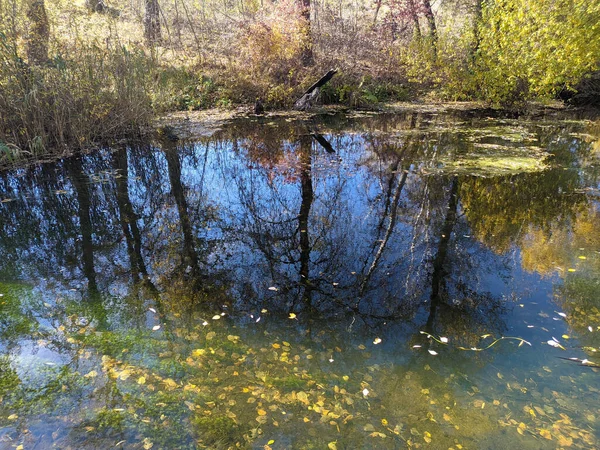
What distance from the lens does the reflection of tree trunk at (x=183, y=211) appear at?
14.6 ft

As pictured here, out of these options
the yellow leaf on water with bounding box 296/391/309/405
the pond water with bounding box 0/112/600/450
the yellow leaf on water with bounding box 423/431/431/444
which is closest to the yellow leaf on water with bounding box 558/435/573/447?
the pond water with bounding box 0/112/600/450

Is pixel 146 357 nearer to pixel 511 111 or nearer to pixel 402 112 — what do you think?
pixel 402 112

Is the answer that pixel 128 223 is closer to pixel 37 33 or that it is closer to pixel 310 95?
pixel 37 33

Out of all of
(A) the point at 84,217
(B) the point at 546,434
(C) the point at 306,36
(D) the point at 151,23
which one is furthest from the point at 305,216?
(D) the point at 151,23

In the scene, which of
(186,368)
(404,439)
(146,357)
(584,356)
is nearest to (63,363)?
(146,357)

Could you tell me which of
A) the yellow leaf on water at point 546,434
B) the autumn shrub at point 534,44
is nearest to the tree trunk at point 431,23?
the autumn shrub at point 534,44

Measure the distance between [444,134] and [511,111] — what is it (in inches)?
188

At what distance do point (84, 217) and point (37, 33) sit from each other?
13.8 ft

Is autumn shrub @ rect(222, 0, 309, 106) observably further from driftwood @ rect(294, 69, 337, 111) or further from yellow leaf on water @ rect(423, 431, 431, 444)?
yellow leaf on water @ rect(423, 431, 431, 444)

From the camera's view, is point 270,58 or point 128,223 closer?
point 128,223

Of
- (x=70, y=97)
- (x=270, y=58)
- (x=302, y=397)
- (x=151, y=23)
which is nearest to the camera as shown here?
(x=302, y=397)

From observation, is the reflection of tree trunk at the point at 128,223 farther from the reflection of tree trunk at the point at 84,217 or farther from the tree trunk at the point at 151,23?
the tree trunk at the point at 151,23

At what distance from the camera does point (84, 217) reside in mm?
5621

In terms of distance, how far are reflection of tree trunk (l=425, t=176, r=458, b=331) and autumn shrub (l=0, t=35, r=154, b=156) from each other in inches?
280
